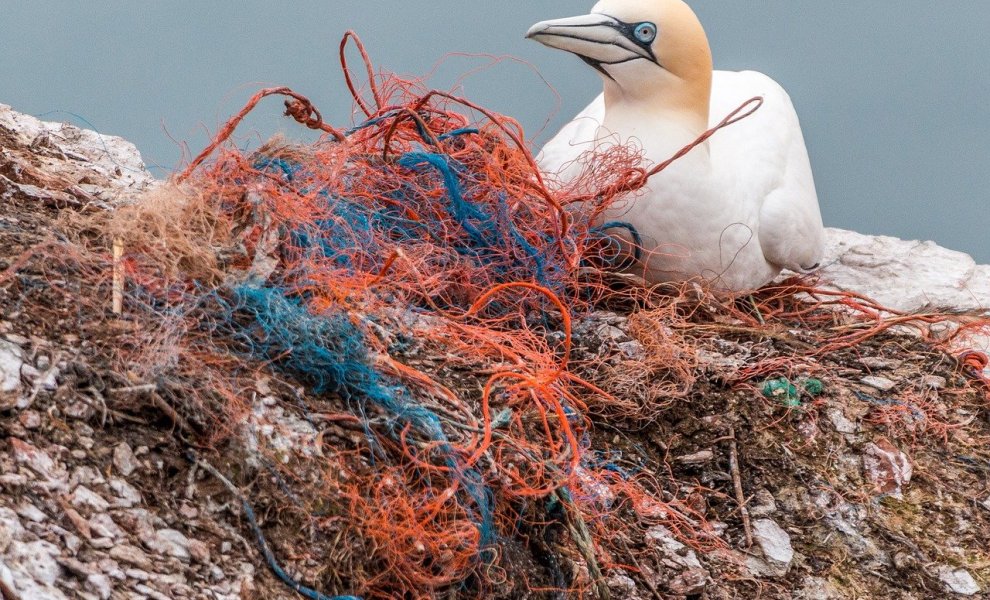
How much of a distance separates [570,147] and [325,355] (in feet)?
7.69

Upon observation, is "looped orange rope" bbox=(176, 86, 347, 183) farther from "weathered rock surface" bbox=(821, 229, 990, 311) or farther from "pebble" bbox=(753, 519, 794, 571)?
"weathered rock surface" bbox=(821, 229, 990, 311)

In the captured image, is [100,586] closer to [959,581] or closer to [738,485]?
[738,485]

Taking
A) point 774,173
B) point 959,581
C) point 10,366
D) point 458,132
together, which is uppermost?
point 458,132

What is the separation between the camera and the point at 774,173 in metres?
5.77

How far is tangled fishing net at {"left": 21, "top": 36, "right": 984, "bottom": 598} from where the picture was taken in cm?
338

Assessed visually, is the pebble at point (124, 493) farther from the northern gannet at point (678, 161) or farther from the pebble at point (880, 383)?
the pebble at point (880, 383)

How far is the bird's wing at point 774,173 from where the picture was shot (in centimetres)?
561

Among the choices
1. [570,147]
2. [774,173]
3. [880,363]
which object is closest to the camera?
[880,363]

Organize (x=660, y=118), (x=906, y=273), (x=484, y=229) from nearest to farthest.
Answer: (x=484, y=229) → (x=660, y=118) → (x=906, y=273)

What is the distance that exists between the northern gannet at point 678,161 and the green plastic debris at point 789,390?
0.80 metres

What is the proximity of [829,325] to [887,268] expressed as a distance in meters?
1.93

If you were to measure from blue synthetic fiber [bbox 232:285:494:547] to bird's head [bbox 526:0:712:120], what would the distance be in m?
1.95

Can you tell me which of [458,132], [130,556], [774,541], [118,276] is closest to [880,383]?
[774,541]

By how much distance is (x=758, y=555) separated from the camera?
4156mm
